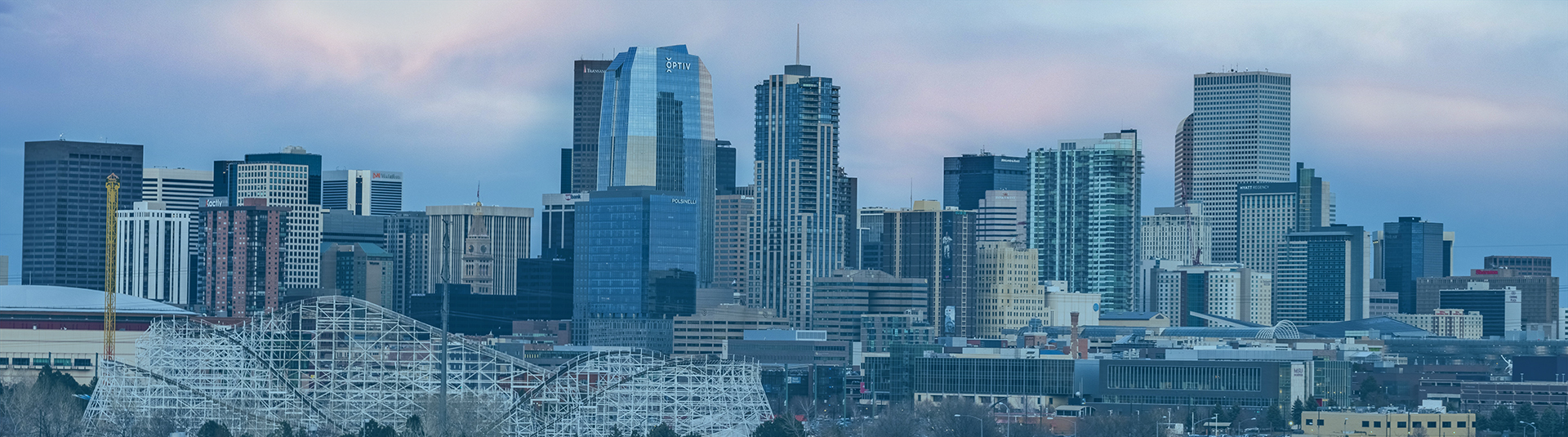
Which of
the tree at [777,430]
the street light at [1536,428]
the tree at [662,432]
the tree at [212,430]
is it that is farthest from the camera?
the street light at [1536,428]

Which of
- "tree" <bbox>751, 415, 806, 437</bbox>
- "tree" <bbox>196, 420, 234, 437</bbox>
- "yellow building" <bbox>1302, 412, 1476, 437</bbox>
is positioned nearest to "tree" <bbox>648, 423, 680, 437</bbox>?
"tree" <bbox>751, 415, 806, 437</bbox>

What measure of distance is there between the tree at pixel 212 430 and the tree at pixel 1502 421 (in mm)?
100260

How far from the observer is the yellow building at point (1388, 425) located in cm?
17550

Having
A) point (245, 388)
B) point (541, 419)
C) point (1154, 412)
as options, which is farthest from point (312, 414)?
point (1154, 412)

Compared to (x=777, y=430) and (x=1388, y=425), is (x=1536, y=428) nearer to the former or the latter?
(x=1388, y=425)

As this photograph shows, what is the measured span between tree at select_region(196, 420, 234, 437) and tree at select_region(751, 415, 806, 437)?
1271 inches

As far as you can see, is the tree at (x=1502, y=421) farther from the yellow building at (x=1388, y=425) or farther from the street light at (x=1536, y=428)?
the yellow building at (x=1388, y=425)

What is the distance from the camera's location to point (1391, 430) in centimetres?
17588

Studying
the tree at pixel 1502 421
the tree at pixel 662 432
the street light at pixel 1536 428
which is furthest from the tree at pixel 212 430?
the tree at pixel 1502 421

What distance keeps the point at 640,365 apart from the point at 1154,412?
175 ft

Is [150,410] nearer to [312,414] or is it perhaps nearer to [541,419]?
[312,414]

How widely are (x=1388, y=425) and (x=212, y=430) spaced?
8659 cm

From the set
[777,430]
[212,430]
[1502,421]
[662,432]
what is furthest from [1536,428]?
[212,430]

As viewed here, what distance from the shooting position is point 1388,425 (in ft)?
579
